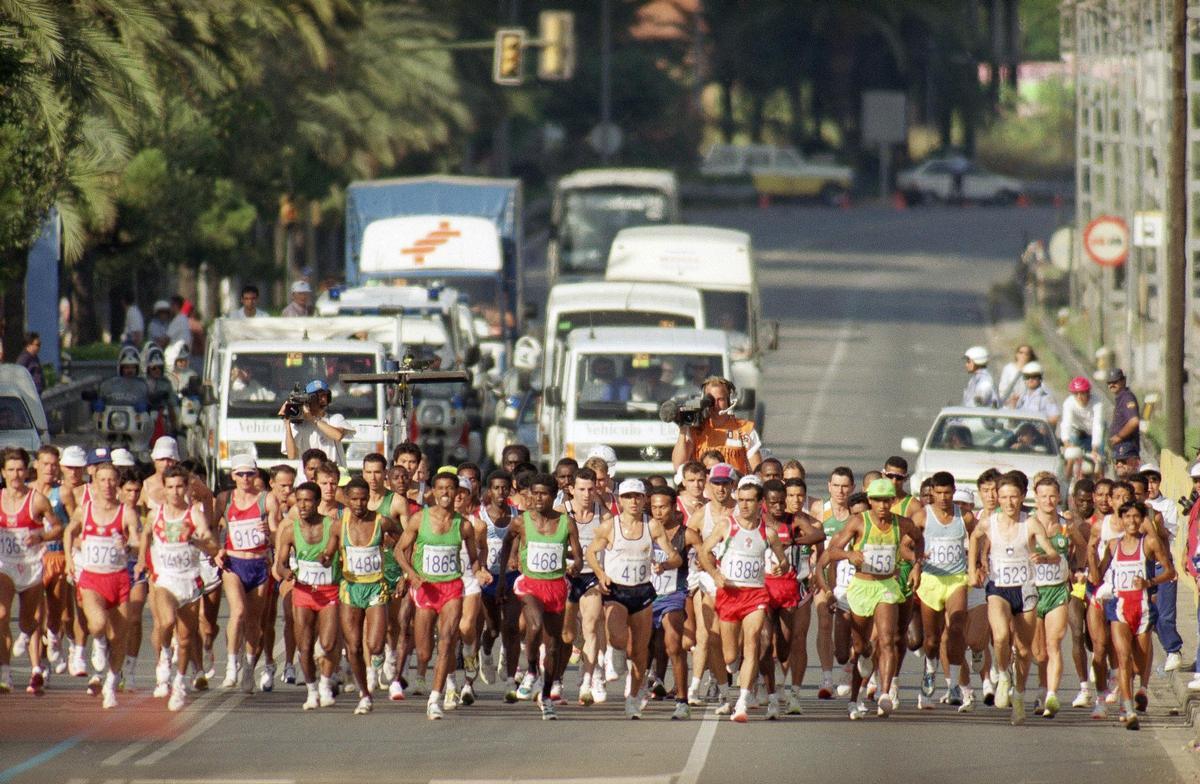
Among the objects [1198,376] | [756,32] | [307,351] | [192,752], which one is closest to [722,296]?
[1198,376]

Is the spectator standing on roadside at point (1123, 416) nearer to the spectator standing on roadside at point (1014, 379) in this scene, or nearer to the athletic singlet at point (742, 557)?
the spectator standing on roadside at point (1014, 379)

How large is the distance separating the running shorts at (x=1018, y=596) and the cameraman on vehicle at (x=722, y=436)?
360cm

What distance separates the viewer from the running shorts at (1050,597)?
1661 centimetres

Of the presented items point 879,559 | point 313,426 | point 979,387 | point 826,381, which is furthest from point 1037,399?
point 826,381

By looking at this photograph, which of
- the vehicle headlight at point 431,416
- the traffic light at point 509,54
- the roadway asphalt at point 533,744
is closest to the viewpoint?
the roadway asphalt at point 533,744

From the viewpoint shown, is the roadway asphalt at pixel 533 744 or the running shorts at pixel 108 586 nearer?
the roadway asphalt at pixel 533 744

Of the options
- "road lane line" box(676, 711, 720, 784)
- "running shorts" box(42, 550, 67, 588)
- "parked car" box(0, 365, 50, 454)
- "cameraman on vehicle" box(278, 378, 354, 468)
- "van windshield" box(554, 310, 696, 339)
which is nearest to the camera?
"road lane line" box(676, 711, 720, 784)

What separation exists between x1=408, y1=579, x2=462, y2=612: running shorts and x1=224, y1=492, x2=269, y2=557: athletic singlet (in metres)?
1.30

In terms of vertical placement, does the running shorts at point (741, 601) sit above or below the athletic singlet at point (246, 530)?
below

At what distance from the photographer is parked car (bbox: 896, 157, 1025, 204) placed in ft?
271

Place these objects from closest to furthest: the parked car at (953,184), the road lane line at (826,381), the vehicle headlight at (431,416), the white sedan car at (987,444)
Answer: the white sedan car at (987,444), the vehicle headlight at (431,416), the road lane line at (826,381), the parked car at (953,184)

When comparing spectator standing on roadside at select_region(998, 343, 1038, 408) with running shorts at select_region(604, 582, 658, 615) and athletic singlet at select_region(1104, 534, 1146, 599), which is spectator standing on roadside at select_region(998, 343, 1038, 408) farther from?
running shorts at select_region(604, 582, 658, 615)

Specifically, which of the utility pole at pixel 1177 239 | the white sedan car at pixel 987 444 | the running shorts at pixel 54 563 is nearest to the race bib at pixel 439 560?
the running shorts at pixel 54 563

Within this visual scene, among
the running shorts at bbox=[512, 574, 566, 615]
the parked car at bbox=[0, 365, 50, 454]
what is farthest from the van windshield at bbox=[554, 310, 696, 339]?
the running shorts at bbox=[512, 574, 566, 615]
